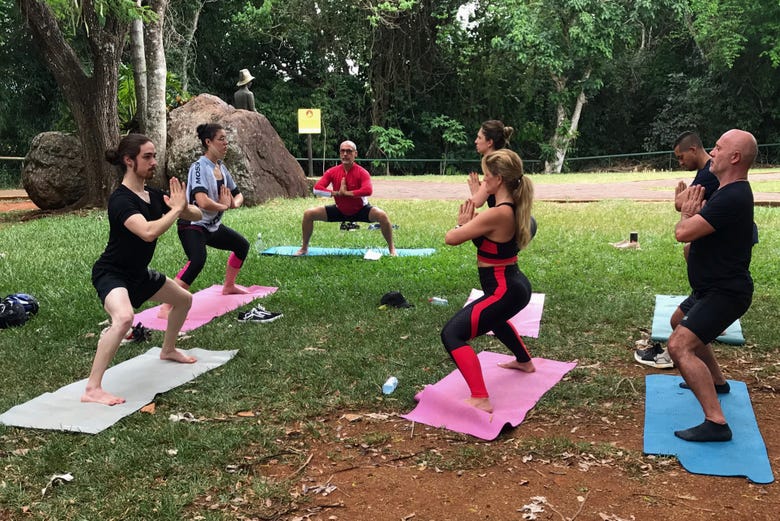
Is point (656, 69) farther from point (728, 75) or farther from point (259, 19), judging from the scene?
point (259, 19)

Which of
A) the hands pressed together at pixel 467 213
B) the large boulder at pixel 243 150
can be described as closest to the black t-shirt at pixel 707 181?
the hands pressed together at pixel 467 213

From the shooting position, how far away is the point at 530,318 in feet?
19.9

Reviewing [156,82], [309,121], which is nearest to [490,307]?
[156,82]

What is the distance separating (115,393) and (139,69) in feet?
42.2

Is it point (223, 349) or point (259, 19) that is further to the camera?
point (259, 19)

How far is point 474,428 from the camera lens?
3.90 metres

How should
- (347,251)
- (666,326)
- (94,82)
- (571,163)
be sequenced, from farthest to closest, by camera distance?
(571,163) → (94,82) → (347,251) → (666,326)

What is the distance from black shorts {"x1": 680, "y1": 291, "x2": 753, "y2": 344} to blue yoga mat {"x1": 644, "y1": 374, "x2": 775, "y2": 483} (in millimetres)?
561

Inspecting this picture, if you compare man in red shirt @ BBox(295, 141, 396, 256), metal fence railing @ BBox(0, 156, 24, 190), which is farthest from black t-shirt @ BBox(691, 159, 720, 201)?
metal fence railing @ BBox(0, 156, 24, 190)

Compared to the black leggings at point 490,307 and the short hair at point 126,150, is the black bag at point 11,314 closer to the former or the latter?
the short hair at point 126,150

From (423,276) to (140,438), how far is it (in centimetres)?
441

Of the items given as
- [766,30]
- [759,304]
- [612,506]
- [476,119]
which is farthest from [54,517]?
[766,30]

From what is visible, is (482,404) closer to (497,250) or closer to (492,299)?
(492,299)

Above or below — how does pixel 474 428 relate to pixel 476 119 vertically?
below
